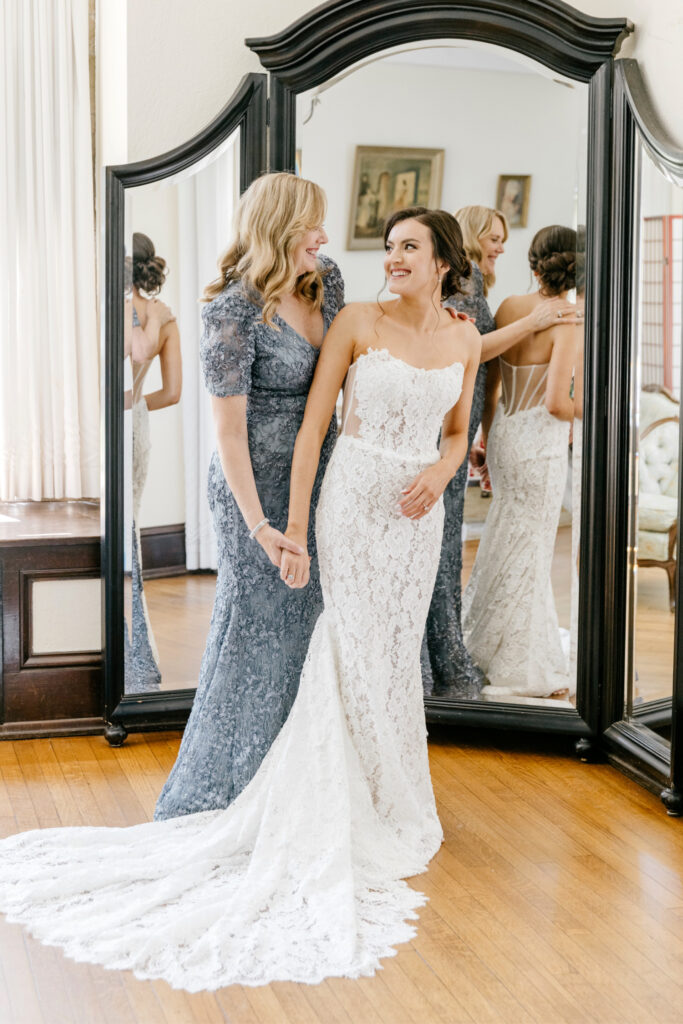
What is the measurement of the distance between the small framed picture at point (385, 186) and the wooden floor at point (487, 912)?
169 cm

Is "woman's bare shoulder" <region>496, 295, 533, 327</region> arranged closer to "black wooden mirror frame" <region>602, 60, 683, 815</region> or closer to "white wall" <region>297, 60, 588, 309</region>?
"white wall" <region>297, 60, 588, 309</region>

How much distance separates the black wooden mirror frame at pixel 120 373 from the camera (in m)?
3.67

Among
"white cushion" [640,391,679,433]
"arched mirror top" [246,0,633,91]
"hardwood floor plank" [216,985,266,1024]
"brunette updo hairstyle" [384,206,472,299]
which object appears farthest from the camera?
"arched mirror top" [246,0,633,91]

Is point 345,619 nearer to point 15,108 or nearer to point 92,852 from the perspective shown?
point 92,852

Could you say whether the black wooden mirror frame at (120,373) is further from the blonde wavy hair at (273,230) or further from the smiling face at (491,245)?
the blonde wavy hair at (273,230)

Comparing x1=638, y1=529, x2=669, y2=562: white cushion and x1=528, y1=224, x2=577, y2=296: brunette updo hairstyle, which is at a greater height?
x1=528, y1=224, x2=577, y2=296: brunette updo hairstyle

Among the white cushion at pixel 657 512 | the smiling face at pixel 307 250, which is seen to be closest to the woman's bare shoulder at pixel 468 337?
the smiling face at pixel 307 250

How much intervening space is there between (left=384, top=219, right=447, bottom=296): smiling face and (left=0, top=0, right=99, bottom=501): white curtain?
1.95 metres

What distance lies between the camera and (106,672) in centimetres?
387

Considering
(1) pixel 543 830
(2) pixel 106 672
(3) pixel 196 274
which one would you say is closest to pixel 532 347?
(3) pixel 196 274

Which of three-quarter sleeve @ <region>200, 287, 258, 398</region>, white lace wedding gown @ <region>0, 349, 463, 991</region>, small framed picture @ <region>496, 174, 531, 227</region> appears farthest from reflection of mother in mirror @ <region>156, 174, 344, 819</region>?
small framed picture @ <region>496, 174, 531, 227</region>

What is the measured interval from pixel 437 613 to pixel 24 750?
1412 millimetres

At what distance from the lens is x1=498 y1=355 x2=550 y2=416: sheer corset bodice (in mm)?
3646

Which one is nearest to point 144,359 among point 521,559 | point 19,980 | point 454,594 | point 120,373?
point 120,373
